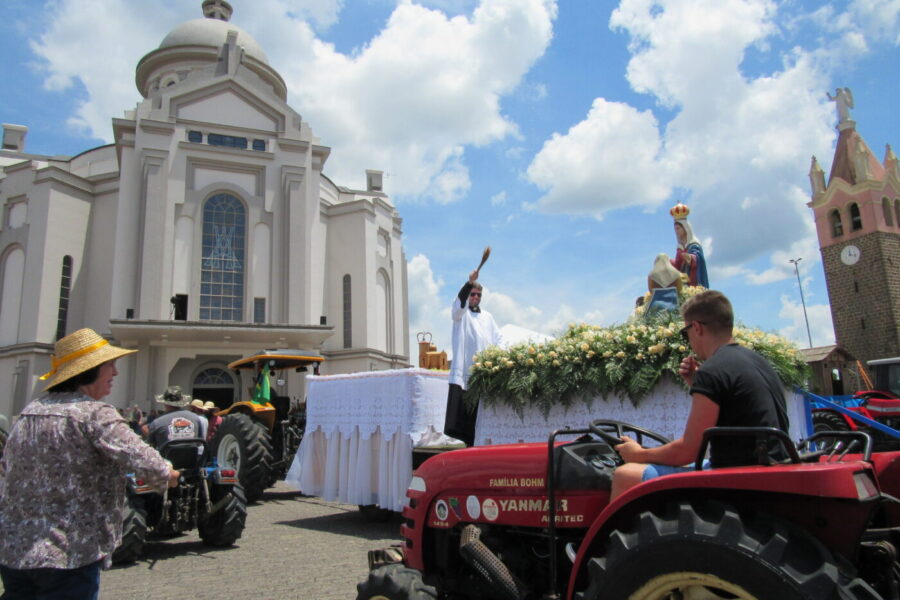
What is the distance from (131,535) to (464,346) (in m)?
3.71

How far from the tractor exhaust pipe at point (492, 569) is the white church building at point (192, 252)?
20.7 metres

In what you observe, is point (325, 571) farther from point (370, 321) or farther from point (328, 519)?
point (370, 321)

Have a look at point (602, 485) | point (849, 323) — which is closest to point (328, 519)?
point (602, 485)

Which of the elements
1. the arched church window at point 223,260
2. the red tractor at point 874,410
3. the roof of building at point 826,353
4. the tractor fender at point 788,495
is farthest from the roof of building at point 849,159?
the tractor fender at point 788,495

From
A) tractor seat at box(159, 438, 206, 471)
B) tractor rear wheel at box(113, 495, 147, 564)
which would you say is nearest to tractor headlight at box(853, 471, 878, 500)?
tractor rear wheel at box(113, 495, 147, 564)

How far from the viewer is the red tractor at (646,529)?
1.81 metres

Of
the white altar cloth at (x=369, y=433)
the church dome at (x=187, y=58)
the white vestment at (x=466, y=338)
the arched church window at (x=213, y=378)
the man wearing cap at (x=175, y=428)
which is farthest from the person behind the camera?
the church dome at (x=187, y=58)

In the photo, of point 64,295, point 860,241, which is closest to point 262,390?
point 64,295

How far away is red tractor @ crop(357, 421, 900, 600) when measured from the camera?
181cm

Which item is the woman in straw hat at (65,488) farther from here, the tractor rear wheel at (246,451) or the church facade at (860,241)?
the church facade at (860,241)

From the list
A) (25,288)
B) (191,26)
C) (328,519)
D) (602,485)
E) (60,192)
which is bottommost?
(328,519)

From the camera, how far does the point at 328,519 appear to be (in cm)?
812

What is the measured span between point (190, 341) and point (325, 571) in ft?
69.0

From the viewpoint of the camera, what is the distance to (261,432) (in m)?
8.88
